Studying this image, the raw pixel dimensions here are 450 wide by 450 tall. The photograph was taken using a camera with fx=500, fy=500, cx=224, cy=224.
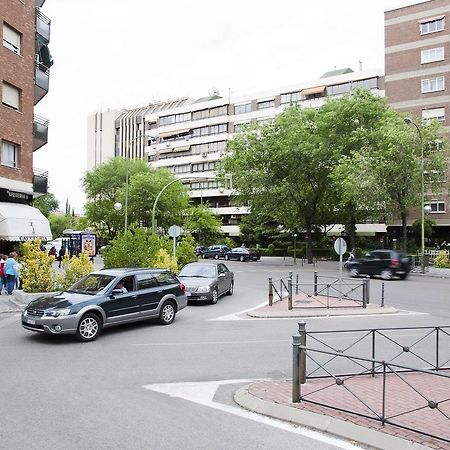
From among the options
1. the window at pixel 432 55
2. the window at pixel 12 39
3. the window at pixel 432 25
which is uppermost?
the window at pixel 432 25

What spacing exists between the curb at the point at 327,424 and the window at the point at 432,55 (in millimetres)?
46919

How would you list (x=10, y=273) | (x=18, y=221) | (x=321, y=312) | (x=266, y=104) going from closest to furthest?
(x=321, y=312), (x=10, y=273), (x=18, y=221), (x=266, y=104)

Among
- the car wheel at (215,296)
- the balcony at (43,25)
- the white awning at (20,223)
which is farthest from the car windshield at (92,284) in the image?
the balcony at (43,25)

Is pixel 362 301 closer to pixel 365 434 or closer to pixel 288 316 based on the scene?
pixel 288 316

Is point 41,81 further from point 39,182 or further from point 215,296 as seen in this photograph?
point 215,296

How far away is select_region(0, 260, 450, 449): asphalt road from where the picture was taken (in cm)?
522

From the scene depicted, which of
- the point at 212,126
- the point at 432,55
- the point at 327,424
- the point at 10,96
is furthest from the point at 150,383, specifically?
the point at 212,126

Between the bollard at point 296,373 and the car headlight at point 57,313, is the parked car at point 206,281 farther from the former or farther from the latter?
the bollard at point 296,373

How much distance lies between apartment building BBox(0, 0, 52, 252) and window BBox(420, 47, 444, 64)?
1370 inches

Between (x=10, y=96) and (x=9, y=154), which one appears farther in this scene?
(x=9, y=154)

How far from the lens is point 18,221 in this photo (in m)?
22.7

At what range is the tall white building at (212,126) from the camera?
200ft

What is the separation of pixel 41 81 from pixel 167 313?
19.1m

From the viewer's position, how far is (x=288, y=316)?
46.6 feet
